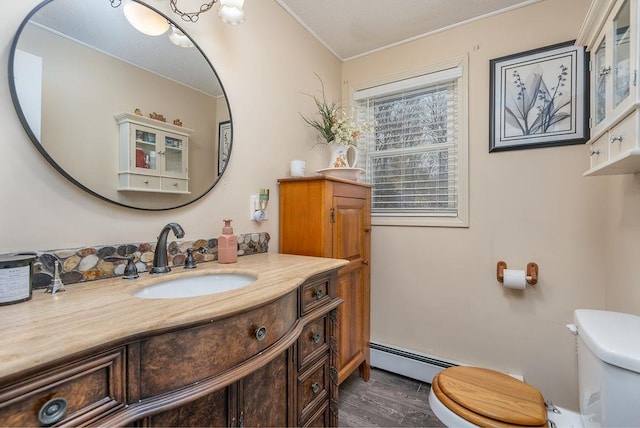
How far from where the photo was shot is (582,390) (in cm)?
109

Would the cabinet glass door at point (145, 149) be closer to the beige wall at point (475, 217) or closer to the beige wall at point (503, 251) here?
the beige wall at point (475, 217)

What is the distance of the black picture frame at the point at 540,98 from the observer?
167 cm

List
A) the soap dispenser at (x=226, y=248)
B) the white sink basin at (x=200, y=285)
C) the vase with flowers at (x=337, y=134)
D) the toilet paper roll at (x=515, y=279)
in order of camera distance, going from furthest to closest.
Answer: the vase with flowers at (x=337, y=134) → the toilet paper roll at (x=515, y=279) → the soap dispenser at (x=226, y=248) → the white sink basin at (x=200, y=285)

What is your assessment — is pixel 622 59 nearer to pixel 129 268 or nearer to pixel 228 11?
pixel 228 11

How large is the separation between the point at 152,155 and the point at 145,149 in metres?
0.03

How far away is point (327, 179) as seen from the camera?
1630 mm

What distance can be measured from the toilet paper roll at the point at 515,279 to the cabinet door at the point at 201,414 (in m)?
1.71

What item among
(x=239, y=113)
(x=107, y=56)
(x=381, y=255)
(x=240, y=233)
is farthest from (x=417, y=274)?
(x=107, y=56)

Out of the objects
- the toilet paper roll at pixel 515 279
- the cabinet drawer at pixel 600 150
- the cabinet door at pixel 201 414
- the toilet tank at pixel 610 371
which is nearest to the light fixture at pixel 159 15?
the cabinet door at pixel 201 414

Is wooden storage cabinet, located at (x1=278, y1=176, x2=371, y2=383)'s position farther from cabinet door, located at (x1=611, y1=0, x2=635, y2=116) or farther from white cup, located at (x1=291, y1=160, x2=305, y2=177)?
cabinet door, located at (x1=611, y1=0, x2=635, y2=116)

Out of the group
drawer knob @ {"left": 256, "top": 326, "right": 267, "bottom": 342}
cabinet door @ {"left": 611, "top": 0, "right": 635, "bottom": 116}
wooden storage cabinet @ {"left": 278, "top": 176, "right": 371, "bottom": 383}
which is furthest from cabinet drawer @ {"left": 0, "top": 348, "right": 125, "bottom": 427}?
cabinet door @ {"left": 611, "top": 0, "right": 635, "bottom": 116}

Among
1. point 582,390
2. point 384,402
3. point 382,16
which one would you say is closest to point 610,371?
point 582,390

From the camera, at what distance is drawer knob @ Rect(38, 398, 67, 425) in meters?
0.49

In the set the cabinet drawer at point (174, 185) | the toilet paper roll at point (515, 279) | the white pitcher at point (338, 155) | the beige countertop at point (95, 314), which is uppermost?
the white pitcher at point (338, 155)
